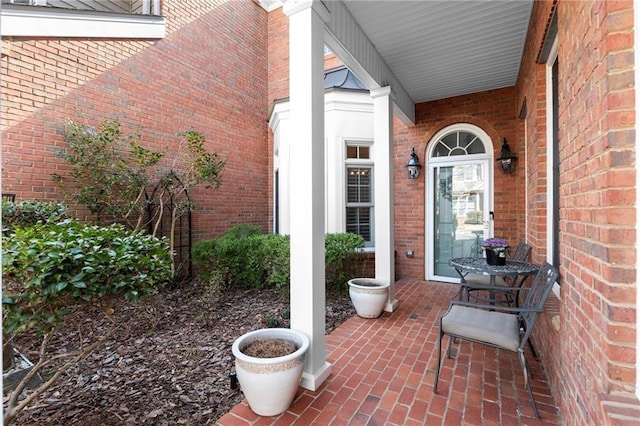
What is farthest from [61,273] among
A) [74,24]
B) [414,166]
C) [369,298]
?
[414,166]

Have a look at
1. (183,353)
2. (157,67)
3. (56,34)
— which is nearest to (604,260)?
(183,353)

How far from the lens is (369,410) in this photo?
7.26 feet

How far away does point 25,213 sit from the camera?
358cm

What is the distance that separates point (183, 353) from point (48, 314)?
1.69m

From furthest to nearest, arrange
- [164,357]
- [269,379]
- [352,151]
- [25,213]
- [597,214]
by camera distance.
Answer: [352,151] < [25,213] < [164,357] < [269,379] < [597,214]

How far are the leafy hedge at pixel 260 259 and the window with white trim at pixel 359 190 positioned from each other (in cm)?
107

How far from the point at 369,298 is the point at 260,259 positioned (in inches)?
77.4

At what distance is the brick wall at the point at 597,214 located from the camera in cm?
123

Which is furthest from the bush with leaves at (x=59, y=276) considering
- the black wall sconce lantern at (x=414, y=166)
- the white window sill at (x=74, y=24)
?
the black wall sconce lantern at (x=414, y=166)

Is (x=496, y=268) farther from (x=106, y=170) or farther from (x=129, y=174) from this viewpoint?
(x=106, y=170)

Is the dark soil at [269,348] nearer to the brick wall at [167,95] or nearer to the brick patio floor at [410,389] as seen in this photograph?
the brick patio floor at [410,389]

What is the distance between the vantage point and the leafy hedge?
4.48 metres

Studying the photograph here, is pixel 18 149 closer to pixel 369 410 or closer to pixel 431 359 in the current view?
pixel 369 410

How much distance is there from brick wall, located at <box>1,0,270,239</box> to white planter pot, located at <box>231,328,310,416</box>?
4229 mm
